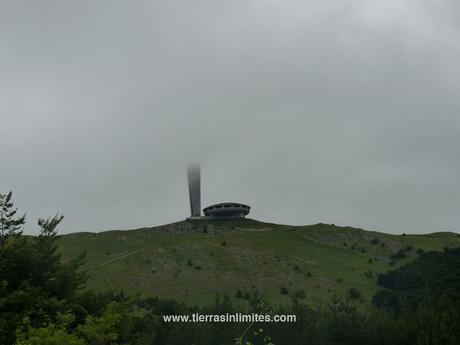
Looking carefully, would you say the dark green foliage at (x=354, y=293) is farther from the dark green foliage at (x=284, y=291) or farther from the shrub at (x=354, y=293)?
the dark green foliage at (x=284, y=291)

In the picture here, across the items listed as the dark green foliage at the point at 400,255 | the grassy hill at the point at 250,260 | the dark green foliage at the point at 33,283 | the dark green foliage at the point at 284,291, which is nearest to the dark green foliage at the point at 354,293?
the grassy hill at the point at 250,260

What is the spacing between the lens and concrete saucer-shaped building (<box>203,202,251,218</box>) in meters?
185

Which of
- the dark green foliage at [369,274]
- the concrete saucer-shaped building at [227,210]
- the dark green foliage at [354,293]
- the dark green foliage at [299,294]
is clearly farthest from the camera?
the concrete saucer-shaped building at [227,210]

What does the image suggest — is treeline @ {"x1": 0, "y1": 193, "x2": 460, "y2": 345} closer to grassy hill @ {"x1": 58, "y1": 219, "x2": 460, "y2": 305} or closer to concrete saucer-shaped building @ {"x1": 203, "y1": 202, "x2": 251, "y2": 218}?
grassy hill @ {"x1": 58, "y1": 219, "x2": 460, "y2": 305}

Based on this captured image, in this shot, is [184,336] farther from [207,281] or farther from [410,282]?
[410,282]

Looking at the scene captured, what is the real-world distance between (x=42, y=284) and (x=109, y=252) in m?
79.8

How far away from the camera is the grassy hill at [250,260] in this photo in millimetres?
94750

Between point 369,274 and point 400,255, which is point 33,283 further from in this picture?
point 400,255

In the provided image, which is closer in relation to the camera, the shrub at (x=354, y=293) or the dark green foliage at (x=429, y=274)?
the dark green foliage at (x=429, y=274)

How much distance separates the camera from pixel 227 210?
18475cm

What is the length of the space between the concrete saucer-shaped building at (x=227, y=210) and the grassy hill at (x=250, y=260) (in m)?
44.2

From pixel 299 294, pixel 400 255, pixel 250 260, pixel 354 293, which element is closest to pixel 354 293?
pixel 354 293

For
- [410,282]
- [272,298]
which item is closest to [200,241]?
[272,298]

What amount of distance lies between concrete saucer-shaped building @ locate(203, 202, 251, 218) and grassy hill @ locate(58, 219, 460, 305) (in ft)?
145
